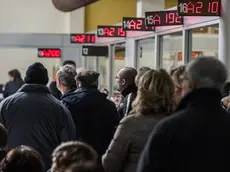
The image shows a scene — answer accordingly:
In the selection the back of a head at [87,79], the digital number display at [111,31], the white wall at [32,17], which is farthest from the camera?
the white wall at [32,17]

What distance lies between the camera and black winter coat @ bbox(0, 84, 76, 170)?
15.5ft

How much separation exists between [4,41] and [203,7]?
398 inches

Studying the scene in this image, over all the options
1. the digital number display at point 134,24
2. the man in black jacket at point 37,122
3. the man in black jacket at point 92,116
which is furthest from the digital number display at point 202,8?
the man in black jacket at point 37,122

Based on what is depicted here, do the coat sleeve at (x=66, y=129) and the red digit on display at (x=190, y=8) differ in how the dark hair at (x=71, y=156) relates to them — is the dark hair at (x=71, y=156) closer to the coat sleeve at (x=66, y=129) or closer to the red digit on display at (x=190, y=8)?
the coat sleeve at (x=66, y=129)

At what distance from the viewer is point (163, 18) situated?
8.95 m

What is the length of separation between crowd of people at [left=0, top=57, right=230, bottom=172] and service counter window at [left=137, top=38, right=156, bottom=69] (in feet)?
18.3

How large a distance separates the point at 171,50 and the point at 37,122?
610 cm

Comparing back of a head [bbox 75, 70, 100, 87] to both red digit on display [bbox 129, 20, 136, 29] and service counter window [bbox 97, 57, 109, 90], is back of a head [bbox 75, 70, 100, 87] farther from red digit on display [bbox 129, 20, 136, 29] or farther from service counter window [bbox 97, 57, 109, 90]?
service counter window [bbox 97, 57, 109, 90]

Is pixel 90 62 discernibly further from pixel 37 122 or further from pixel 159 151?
pixel 159 151

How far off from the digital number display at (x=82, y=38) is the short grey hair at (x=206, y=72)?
38.8ft

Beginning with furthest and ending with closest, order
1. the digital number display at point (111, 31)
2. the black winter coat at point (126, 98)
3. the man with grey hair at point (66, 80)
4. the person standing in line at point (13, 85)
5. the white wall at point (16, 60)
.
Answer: the white wall at point (16, 60) → the person standing in line at point (13, 85) → the digital number display at point (111, 31) → the man with grey hair at point (66, 80) → the black winter coat at point (126, 98)

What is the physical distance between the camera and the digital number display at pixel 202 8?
7.44 m

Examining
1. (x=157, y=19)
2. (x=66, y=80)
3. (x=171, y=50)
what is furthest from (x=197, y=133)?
(x=171, y=50)

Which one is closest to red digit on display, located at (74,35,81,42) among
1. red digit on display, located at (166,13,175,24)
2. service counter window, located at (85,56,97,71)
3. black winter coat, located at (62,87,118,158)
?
service counter window, located at (85,56,97,71)
